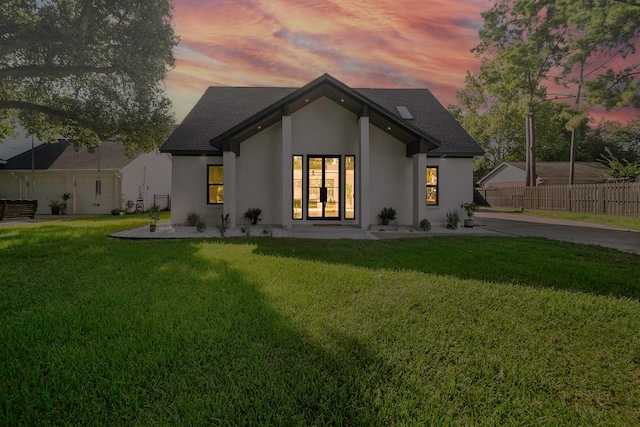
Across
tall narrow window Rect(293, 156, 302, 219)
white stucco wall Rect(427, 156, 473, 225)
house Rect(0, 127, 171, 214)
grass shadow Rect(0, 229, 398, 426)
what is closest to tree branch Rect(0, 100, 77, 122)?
house Rect(0, 127, 171, 214)

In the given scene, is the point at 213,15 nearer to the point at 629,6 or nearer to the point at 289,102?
the point at 289,102

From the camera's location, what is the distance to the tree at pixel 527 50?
70.6 feet

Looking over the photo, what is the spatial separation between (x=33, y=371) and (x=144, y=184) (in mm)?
21573

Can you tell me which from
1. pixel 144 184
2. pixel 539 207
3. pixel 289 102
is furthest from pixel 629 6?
pixel 144 184

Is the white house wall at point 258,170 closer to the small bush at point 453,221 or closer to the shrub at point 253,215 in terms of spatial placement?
the shrub at point 253,215

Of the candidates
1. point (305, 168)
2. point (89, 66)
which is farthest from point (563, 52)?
point (89, 66)

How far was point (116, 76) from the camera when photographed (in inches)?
536

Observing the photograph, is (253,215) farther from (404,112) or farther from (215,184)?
(404,112)

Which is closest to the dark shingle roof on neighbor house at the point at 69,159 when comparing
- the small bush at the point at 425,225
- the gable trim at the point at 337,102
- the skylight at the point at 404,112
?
the gable trim at the point at 337,102

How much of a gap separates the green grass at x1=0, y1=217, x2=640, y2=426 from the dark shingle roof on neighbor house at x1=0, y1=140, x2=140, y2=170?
16612mm

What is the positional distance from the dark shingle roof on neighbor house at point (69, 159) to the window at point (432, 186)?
1691cm

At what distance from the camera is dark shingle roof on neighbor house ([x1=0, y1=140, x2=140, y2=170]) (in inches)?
750

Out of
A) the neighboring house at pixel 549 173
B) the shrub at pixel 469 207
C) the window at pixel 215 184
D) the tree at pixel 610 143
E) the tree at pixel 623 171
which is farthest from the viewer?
the tree at pixel 610 143

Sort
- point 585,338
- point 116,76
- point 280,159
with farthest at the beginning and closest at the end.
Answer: point 116,76 → point 280,159 → point 585,338
